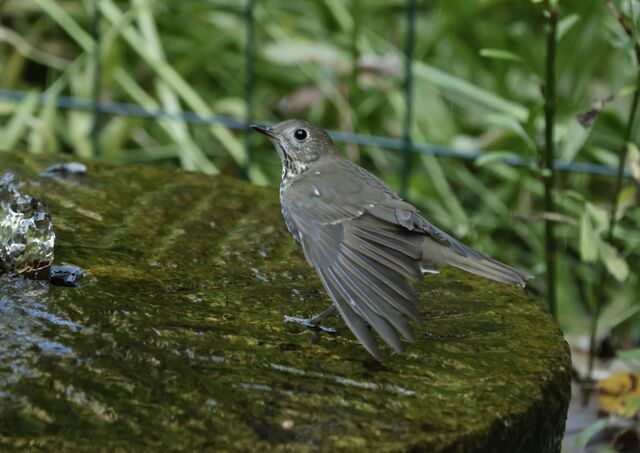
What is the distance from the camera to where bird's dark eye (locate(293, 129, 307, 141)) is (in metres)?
2.90

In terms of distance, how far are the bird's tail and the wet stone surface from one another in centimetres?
6

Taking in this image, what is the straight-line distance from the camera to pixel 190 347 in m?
1.76

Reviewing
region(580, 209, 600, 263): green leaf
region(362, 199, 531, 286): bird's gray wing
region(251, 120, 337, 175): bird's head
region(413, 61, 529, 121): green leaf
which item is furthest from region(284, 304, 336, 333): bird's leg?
region(413, 61, 529, 121): green leaf

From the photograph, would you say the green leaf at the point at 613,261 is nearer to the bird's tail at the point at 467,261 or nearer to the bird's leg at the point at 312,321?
the bird's tail at the point at 467,261

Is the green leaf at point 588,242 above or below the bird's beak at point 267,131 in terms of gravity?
below

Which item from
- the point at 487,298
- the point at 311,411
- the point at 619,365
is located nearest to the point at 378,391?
the point at 311,411

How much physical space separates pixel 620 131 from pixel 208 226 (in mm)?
2740

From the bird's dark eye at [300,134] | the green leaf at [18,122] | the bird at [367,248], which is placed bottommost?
the green leaf at [18,122]

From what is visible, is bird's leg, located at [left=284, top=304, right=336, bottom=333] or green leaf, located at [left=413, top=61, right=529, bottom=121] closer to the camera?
bird's leg, located at [left=284, top=304, right=336, bottom=333]

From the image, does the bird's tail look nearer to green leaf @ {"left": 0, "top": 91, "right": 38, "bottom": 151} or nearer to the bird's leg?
the bird's leg

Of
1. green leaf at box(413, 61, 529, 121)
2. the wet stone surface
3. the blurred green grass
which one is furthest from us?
the blurred green grass

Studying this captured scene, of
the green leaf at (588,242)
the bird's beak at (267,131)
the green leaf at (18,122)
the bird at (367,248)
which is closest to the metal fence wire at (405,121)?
the green leaf at (18,122)

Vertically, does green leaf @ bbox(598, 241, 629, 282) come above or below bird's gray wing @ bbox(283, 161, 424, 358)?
below

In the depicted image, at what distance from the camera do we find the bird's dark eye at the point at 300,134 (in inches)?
114
